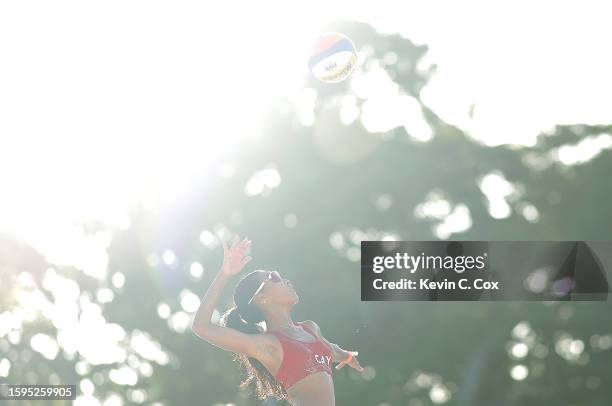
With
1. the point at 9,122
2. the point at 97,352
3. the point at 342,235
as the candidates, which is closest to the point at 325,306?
the point at 342,235

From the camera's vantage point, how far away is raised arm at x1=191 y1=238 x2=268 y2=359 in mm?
8148

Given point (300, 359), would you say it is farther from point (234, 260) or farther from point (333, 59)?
point (333, 59)

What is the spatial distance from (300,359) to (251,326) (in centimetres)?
56

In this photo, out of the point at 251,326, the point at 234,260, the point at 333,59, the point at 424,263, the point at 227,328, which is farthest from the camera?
the point at 424,263

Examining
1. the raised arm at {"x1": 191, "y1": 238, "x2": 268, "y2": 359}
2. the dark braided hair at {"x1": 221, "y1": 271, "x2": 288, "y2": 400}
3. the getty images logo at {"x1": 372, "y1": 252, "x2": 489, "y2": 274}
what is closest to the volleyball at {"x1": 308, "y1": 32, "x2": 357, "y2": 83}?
the dark braided hair at {"x1": 221, "y1": 271, "x2": 288, "y2": 400}

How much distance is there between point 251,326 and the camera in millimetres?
8766

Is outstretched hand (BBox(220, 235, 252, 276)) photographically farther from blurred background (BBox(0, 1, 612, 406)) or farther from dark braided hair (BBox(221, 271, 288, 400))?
blurred background (BBox(0, 1, 612, 406))

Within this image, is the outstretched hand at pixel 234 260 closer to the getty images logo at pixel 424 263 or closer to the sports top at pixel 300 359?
the sports top at pixel 300 359

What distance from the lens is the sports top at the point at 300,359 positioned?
8.46m

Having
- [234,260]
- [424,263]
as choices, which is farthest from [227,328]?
[424,263]

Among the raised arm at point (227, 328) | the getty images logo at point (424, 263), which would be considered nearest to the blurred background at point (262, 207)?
the getty images logo at point (424, 263)

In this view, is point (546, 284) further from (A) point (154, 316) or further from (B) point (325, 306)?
(A) point (154, 316)

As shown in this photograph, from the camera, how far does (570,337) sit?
2464 centimetres

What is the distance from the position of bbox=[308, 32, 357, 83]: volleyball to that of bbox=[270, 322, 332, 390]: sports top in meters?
6.20
